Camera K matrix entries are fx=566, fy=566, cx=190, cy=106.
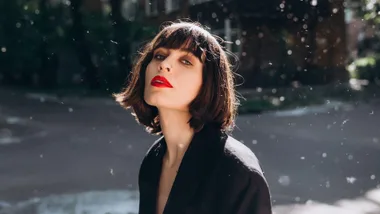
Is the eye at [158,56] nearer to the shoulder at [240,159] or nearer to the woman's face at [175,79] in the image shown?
the woman's face at [175,79]

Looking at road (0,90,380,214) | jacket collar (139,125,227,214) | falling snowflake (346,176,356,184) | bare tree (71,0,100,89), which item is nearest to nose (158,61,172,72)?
jacket collar (139,125,227,214)

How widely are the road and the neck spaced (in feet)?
9.00

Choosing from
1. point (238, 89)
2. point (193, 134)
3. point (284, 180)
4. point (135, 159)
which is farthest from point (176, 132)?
point (238, 89)

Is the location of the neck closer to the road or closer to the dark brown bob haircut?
the dark brown bob haircut

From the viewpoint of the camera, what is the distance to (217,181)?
1.09 metres

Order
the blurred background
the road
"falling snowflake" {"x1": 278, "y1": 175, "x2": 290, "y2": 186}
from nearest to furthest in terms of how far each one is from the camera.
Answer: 1. the road
2. the blurred background
3. "falling snowflake" {"x1": 278, "y1": 175, "x2": 290, "y2": 186}

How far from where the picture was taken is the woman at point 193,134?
1.08 metres

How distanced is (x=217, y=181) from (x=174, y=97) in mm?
197

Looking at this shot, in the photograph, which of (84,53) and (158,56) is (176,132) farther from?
(84,53)

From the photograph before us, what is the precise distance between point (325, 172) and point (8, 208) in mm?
2781

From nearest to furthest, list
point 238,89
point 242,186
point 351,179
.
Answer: point 242,186 < point 351,179 < point 238,89

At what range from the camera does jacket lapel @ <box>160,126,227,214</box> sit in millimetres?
1109

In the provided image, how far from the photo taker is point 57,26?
16.1 metres

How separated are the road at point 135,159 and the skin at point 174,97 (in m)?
2.74
